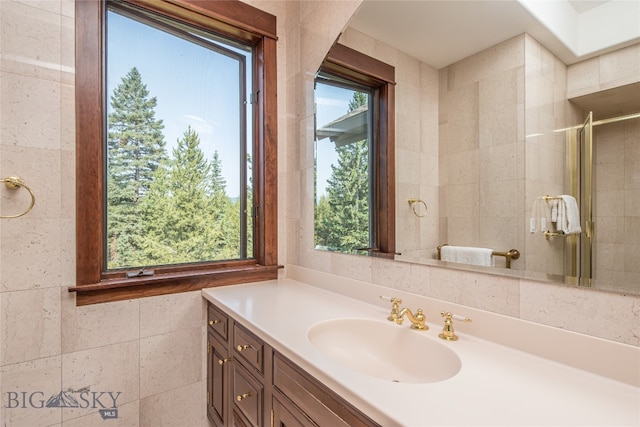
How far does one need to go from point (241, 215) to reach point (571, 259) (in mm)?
1494

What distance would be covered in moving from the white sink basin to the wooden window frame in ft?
1.04

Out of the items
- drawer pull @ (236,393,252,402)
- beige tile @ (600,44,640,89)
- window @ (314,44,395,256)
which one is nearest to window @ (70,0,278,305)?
window @ (314,44,395,256)

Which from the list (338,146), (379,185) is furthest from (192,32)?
(379,185)

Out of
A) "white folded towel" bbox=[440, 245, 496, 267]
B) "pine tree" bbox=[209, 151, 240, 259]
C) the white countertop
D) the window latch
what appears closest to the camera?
the white countertop

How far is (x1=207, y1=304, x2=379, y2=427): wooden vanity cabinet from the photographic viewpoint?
75 cm

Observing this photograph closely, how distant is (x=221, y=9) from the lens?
161 cm

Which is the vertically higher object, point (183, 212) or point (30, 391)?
point (183, 212)

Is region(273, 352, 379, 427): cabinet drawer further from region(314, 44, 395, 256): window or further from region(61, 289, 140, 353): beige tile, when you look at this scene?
region(61, 289, 140, 353): beige tile

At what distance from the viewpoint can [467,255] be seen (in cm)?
101

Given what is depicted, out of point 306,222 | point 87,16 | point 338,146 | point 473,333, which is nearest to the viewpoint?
point 473,333

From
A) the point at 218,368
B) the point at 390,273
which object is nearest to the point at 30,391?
the point at 218,368

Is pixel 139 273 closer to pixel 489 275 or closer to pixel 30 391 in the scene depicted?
pixel 30 391

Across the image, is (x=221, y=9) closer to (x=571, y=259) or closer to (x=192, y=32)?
(x=192, y=32)

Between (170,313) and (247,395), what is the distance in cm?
60
